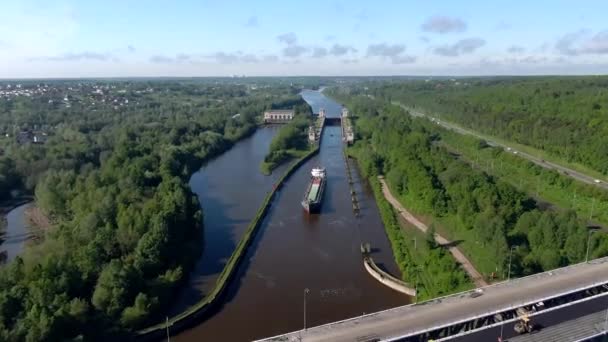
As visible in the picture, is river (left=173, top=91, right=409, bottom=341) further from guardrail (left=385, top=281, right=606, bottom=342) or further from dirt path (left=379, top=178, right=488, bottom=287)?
guardrail (left=385, top=281, right=606, bottom=342)

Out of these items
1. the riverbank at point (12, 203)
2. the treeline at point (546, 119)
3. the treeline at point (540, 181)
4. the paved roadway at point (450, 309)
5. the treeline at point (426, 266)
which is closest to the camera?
the paved roadway at point (450, 309)

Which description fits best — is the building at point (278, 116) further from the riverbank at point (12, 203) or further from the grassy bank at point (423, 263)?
the grassy bank at point (423, 263)

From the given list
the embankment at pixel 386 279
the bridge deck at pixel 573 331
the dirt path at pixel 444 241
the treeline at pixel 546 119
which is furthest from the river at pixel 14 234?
the treeline at pixel 546 119

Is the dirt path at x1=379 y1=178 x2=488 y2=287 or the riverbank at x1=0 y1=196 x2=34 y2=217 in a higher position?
the dirt path at x1=379 y1=178 x2=488 y2=287

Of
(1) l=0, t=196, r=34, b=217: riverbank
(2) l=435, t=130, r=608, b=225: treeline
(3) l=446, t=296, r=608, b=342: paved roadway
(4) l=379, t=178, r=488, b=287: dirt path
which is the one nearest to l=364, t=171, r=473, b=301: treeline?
(4) l=379, t=178, r=488, b=287: dirt path

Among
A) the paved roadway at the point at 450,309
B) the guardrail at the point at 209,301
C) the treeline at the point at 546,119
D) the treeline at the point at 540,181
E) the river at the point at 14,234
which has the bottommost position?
the river at the point at 14,234
